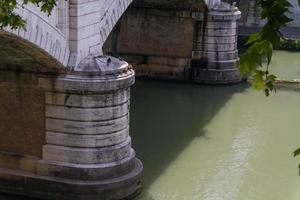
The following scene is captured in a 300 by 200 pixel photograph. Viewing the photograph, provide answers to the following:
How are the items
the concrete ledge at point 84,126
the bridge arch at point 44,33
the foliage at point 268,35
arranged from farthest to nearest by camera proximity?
the concrete ledge at point 84,126, the bridge arch at point 44,33, the foliage at point 268,35

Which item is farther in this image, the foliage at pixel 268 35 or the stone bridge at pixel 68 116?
the stone bridge at pixel 68 116

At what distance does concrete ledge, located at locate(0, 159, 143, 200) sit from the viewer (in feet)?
26.1

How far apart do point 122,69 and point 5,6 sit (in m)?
5.01

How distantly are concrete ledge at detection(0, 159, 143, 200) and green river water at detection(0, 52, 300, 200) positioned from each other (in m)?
0.24

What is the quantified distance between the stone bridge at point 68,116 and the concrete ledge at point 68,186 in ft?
0.05

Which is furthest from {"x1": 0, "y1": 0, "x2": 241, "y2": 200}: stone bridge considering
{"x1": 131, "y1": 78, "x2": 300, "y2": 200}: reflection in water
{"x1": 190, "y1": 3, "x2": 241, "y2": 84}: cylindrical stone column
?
{"x1": 190, "y1": 3, "x2": 241, "y2": 84}: cylindrical stone column

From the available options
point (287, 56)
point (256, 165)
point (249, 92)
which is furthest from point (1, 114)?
point (287, 56)

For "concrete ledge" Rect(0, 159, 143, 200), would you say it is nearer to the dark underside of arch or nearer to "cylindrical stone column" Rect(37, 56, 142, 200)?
"cylindrical stone column" Rect(37, 56, 142, 200)

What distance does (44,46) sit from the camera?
7.13 meters

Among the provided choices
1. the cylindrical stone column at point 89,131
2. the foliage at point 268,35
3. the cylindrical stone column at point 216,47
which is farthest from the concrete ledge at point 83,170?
the cylindrical stone column at point 216,47

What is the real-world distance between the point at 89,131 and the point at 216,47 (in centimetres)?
902

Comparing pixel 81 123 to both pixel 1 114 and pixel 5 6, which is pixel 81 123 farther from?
pixel 5 6

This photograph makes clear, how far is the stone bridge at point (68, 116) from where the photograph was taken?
7.75 metres

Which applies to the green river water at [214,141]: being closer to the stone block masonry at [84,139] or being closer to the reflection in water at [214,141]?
the reflection in water at [214,141]
